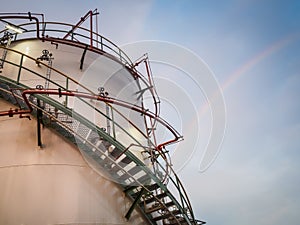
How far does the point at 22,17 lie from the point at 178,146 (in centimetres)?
873

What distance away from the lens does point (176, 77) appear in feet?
41.7

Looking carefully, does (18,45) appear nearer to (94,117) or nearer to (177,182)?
(94,117)

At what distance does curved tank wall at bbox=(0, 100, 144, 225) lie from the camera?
5.74m

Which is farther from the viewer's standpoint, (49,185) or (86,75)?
(86,75)

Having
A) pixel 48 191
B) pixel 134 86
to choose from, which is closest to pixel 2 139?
pixel 48 191

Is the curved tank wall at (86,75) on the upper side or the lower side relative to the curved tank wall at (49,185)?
upper

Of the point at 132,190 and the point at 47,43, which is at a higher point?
the point at 47,43

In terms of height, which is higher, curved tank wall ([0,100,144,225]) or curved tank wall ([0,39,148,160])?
curved tank wall ([0,39,148,160])

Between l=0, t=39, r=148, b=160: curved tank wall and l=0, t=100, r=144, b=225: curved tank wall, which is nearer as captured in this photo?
l=0, t=100, r=144, b=225: curved tank wall

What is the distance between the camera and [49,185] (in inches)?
239

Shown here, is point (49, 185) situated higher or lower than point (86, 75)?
lower

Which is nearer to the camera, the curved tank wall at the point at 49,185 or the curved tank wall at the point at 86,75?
the curved tank wall at the point at 49,185

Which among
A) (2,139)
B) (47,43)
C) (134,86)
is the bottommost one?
(2,139)

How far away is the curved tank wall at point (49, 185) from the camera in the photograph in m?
5.74
